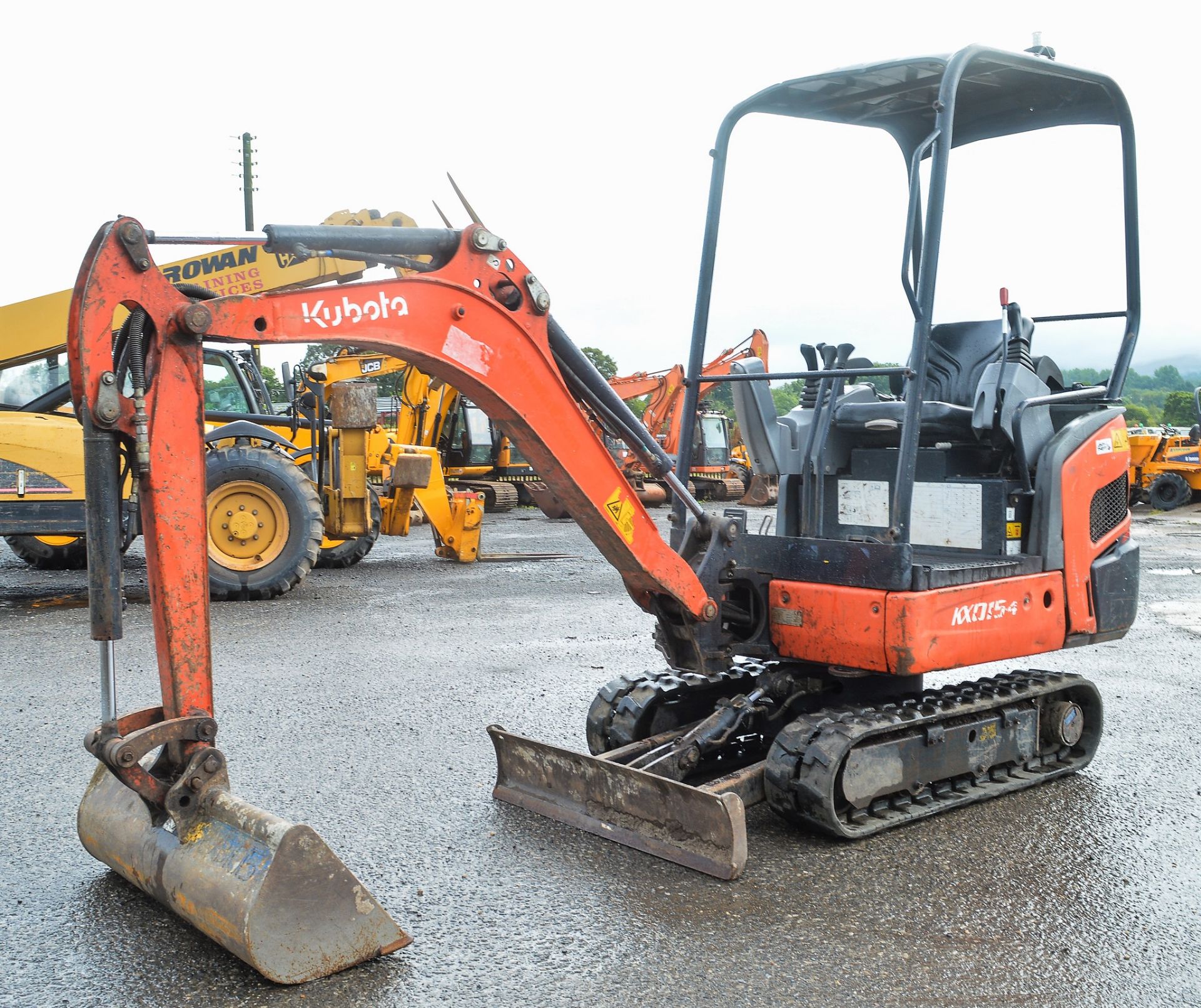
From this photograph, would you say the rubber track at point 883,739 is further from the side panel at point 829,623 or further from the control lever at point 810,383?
the control lever at point 810,383

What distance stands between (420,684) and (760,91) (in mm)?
4139

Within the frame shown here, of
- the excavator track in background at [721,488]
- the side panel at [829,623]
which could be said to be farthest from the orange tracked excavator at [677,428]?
the side panel at [829,623]

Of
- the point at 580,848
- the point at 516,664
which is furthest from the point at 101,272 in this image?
the point at 516,664

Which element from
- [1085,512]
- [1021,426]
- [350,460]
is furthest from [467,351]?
[350,460]

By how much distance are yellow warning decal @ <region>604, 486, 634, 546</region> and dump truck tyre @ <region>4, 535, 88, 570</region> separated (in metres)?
10.6

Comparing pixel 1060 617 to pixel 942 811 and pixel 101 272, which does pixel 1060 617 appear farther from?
pixel 101 272

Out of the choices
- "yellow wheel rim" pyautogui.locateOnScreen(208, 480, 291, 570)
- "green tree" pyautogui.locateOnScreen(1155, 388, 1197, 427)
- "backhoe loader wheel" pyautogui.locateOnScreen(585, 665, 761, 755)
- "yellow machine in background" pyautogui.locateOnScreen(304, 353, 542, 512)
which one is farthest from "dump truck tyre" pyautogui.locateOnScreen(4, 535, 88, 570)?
"green tree" pyautogui.locateOnScreen(1155, 388, 1197, 427)

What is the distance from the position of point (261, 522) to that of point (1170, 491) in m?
21.8

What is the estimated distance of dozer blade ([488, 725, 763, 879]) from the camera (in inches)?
168

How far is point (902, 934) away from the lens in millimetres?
3838

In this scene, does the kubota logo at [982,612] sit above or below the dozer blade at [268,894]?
above

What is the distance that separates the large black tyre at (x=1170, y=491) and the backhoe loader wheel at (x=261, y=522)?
21.2m

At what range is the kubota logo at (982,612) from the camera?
16.0ft

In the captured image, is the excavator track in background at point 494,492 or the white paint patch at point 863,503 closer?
the white paint patch at point 863,503
